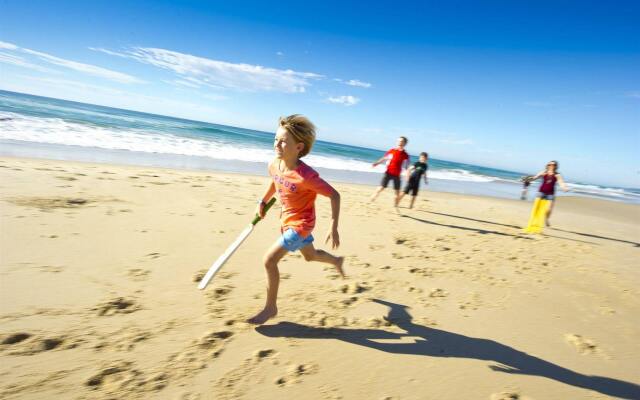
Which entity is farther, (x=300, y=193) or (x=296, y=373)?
(x=300, y=193)

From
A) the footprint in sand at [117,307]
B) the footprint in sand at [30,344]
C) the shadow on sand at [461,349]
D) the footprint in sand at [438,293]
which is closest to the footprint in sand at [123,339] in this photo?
the footprint in sand at [30,344]

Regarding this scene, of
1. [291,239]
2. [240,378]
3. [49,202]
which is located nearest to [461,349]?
[291,239]

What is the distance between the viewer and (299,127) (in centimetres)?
246

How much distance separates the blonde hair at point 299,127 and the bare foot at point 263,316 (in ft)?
4.29

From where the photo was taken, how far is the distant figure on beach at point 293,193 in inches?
95.9

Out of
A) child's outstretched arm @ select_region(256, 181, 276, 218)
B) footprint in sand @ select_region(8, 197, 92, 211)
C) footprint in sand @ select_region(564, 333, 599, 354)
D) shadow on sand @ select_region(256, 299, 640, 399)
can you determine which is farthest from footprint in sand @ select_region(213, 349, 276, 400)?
footprint in sand @ select_region(8, 197, 92, 211)

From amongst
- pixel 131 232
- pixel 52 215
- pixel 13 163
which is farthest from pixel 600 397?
pixel 13 163

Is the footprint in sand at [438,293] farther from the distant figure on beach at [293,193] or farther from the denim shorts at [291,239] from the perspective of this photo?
the denim shorts at [291,239]

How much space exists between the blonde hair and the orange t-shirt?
0.60ft

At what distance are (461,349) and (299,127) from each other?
2.13 metres

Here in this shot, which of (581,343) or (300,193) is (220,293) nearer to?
(300,193)

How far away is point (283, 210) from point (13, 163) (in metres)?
7.08

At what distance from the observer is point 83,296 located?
2707mm

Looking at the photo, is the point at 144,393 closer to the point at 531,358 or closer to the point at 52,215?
the point at 531,358
